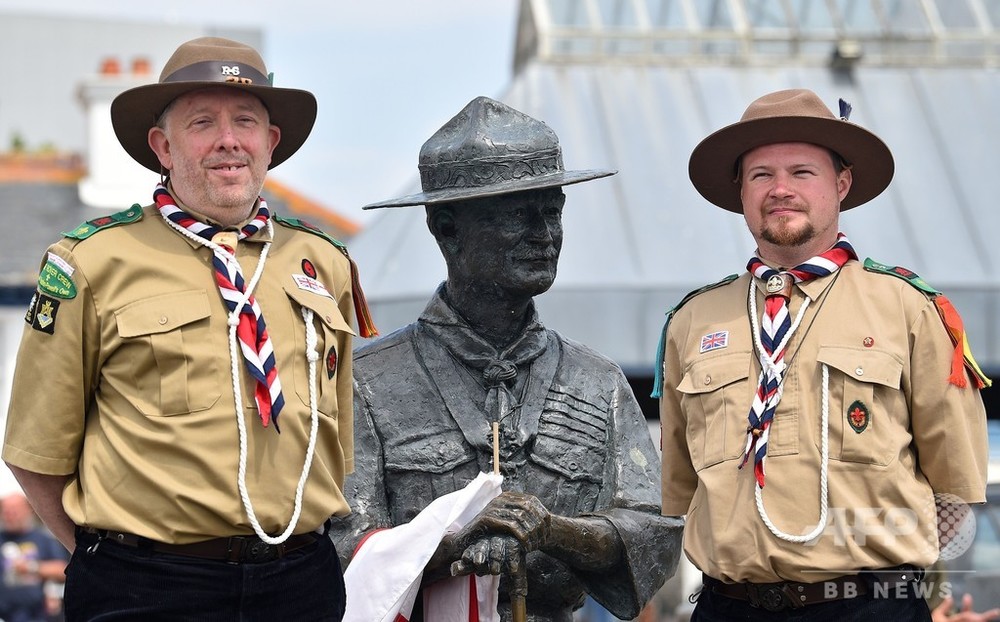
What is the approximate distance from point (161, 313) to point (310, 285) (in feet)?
1.30

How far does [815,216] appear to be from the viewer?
4.33 m

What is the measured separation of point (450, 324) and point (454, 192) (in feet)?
1.27

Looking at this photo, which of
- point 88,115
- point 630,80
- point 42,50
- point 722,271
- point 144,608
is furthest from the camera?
point 42,50

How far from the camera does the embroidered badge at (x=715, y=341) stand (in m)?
4.37

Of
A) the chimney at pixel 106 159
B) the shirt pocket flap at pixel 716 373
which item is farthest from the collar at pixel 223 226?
the chimney at pixel 106 159

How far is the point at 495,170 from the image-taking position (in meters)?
4.64

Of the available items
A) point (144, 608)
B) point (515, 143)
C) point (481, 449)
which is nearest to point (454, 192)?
point (515, 143)

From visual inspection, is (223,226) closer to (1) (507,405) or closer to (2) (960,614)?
(1) (507,405)

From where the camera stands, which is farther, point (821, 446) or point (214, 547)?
point (821, 446)

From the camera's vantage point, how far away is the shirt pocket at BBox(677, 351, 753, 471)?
4246mm

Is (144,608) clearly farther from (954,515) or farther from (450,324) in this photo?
(954,515)

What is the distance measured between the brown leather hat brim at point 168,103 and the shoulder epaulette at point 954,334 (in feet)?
4.87

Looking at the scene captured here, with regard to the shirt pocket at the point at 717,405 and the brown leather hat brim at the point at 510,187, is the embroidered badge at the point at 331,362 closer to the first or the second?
the brown leather hat brim at the point at 510,187

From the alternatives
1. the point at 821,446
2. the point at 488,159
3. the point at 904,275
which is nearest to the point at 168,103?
the point at 488,159
